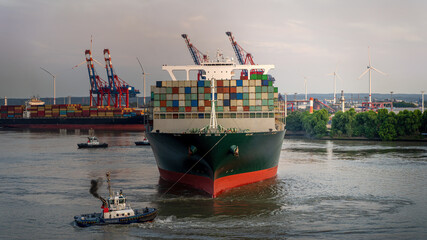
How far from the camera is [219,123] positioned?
45531 mm

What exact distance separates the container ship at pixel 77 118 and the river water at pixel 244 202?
300ft

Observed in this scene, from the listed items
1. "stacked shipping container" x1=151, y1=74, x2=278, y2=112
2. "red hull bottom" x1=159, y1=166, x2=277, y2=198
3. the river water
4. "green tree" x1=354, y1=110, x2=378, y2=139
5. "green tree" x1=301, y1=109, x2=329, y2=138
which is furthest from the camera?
"green tree" x1=301, y1=109, x2=329, y2=138

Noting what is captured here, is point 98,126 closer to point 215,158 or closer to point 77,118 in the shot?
point 77,118

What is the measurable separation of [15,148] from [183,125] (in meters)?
51.8

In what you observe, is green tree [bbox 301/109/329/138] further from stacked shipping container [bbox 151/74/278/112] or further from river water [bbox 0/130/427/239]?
stacked shipping container [bbox 151/74/278/112]

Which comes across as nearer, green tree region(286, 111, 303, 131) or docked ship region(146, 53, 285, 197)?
docked ship region(146, 53, 285, 197)

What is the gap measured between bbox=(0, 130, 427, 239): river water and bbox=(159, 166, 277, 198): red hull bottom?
1.98 feet

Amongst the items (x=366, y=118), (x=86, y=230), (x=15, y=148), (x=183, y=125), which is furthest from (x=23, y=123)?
(x=86, y=230)

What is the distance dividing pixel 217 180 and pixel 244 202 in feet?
9.18

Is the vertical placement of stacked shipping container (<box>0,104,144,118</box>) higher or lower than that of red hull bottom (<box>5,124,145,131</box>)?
higher

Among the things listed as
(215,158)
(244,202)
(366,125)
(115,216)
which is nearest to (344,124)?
(366,125)

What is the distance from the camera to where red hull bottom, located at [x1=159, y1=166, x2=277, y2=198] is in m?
39.7

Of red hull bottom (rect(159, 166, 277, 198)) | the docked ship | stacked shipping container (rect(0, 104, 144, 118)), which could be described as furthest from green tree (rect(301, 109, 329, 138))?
stacked shipping container (rect(0, 104, 144, 118))

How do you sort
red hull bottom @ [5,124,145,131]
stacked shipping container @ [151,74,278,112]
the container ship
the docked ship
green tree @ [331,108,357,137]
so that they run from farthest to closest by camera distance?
the container ship → red hull bottom @ [5,124,145,131] → green tree @ [331,108,357,137] → stacked shipping container @ [151,74,278,112] → the docked ship
